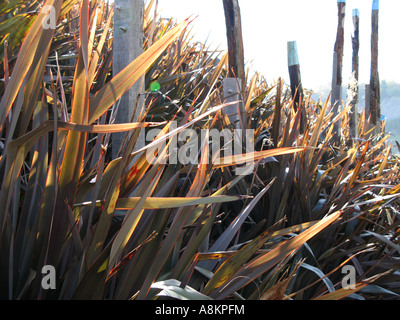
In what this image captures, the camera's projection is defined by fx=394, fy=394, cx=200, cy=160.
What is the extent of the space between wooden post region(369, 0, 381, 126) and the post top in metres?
4.93

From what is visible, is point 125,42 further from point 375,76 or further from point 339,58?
point 375,76

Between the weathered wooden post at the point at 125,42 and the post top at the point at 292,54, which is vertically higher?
the post top at the point at 292,54

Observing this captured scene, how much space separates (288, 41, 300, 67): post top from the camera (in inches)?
140

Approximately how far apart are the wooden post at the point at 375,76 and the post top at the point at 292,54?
16.2ft

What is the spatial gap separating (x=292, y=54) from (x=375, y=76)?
19.2ft

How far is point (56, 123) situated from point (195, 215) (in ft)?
1.85

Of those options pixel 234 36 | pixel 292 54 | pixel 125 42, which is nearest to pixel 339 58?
pixel 292 54

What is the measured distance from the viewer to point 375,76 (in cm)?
860

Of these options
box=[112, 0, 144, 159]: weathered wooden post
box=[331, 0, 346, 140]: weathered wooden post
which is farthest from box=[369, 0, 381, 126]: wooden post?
box=[112, 0, 144, 159]: weathered wooden post

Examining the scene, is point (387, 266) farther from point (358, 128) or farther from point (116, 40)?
point (358, 128)

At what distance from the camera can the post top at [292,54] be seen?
3545mm

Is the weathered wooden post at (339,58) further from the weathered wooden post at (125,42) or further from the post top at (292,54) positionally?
the weathered wooden post at (125,42)

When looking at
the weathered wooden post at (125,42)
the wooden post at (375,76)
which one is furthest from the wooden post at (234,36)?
the wooden post at (375,76)
